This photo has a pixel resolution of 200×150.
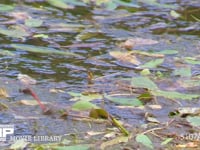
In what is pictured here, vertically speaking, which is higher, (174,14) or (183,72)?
(174,14)

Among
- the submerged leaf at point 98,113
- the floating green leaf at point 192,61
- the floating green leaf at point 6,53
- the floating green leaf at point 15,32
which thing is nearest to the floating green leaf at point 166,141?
the submerged leaf at point 98,113

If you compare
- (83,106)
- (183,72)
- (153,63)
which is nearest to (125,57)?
(153,63)

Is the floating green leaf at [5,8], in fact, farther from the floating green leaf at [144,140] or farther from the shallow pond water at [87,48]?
the floating green leaf at [144,140]

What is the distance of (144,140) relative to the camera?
1964 mm

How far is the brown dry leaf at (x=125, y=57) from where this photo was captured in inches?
103

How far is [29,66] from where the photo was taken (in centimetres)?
247

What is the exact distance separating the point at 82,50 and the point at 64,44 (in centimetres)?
8

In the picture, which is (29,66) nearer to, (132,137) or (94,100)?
(94,100)

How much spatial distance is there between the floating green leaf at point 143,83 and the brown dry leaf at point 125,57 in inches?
9.4

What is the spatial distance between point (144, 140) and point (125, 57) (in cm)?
70

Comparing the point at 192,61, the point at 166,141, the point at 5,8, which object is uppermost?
the point at 5,8

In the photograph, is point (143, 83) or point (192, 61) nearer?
point (143, 83)

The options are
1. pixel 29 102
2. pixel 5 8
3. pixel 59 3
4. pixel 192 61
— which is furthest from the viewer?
pixel 59 3

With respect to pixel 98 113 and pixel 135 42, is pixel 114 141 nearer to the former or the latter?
pixel 98 113
